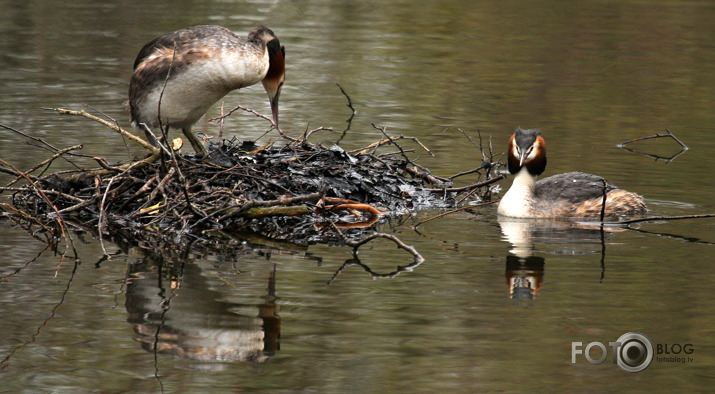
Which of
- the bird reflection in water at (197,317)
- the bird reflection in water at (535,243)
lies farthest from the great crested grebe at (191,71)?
the bird reflection in water at (535,243)

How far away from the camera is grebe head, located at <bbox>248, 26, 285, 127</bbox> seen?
9.55 metres

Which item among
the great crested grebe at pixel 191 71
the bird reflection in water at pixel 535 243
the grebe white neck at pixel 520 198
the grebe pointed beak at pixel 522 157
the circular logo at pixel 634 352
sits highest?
the great crested grebe at pixel 191 71

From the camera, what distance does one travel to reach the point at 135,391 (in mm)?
5742

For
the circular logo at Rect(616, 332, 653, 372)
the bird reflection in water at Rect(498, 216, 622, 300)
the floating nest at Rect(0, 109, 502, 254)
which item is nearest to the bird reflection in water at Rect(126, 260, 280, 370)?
the floating nest at Rect(0, 109, 502, 254)

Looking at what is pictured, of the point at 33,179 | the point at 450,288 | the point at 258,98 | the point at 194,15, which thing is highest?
the point at 194,15

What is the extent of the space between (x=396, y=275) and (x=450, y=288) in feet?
1.56

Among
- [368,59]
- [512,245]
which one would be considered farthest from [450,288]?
[368,59]

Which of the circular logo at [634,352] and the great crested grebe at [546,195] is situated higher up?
the great crested grebe at [546,195]

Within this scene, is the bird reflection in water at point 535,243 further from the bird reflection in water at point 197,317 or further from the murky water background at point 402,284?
the bird reflection in water at point 197,317

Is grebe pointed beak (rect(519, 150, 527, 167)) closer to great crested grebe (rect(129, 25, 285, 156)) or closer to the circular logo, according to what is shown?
great crested grebe (rect(129, 25, 285, 156))

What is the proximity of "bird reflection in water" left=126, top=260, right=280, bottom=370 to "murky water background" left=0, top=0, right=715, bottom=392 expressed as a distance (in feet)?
0.05

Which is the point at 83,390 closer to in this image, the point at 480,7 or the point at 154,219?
the point at 154,219

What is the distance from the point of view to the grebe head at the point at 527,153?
10.2 m

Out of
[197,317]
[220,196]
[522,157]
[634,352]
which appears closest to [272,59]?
[220,196]
